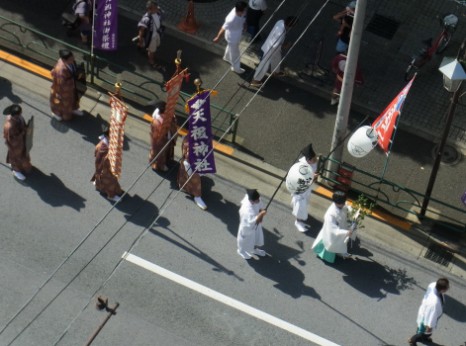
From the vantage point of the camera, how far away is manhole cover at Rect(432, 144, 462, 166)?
53.8 feet

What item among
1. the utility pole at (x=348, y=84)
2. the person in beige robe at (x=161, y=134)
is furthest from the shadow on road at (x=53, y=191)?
the utility pole at (x=348, y=84)

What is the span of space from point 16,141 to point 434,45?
9244 millimetres

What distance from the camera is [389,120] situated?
42.6 ft

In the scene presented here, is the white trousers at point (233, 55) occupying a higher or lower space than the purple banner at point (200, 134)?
higher

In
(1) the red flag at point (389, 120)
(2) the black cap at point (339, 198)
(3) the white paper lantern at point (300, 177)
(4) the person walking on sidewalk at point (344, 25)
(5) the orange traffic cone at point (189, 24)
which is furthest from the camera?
(5) the orange traffic cone at point (189, 24)

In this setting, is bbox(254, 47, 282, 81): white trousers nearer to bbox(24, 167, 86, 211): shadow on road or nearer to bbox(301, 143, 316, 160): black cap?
bbox(301, 143, 316, 160): black cap

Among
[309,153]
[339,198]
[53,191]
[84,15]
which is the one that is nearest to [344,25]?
[309,153]

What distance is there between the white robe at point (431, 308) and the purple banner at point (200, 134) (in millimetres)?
4392

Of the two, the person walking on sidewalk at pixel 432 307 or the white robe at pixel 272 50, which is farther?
the white robe at pixel 272 50

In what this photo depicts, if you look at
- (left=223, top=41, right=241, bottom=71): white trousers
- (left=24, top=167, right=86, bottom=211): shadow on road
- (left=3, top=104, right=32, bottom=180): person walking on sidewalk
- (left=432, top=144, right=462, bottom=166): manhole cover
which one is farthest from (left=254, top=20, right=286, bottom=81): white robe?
(left=3, top=104, right=32, bottom=180): person walking on sidewalk

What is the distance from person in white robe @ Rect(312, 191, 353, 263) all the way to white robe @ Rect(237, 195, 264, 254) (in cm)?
109

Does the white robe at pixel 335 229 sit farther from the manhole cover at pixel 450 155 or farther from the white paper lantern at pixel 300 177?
the manhole cover at pixel 450 155

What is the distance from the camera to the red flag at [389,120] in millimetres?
12844

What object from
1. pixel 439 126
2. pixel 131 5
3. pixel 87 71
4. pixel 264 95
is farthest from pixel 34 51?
pixel 439 126
